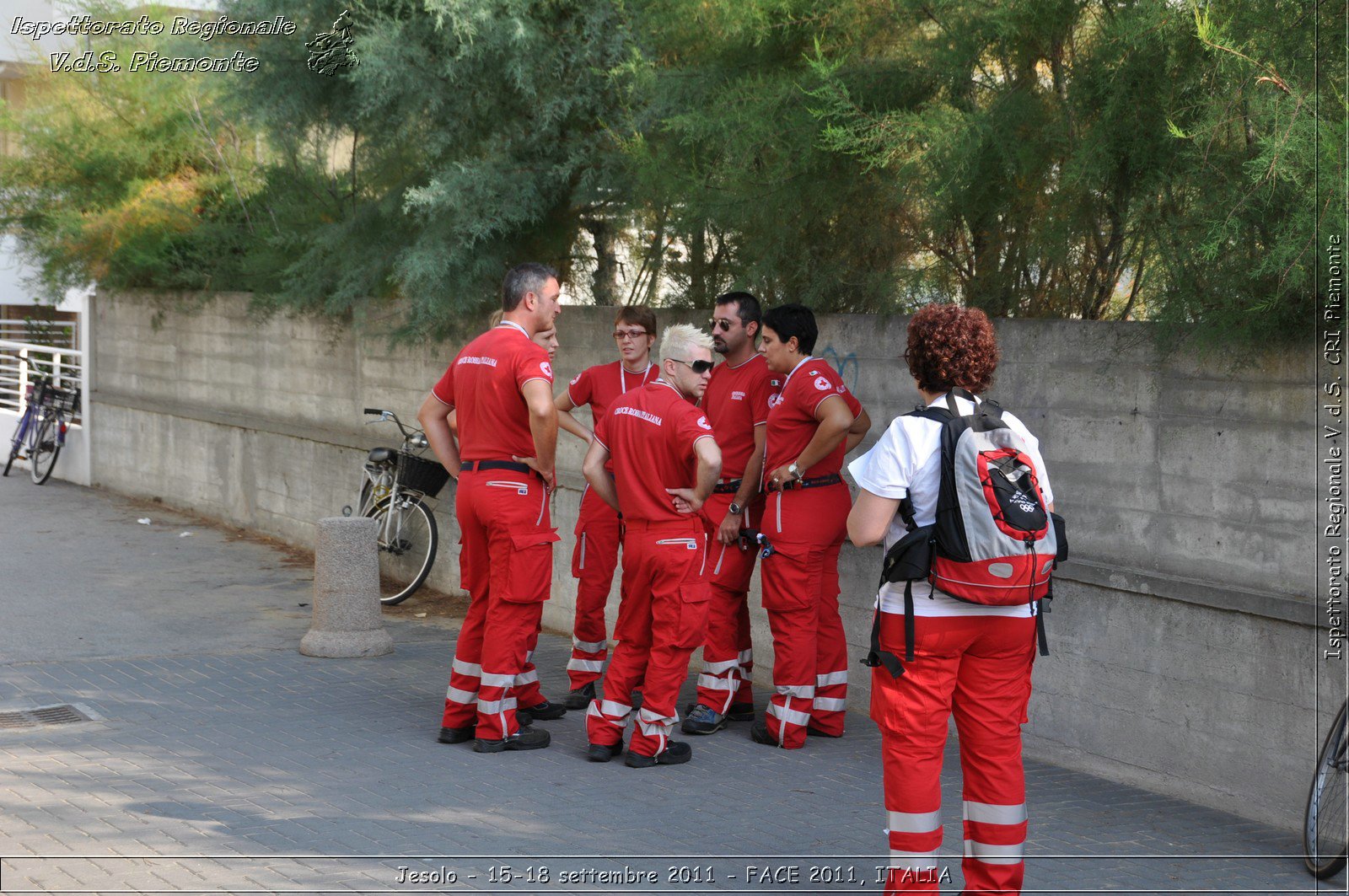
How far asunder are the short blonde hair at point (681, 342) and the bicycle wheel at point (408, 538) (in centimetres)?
480

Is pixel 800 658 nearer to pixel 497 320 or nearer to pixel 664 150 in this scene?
pixel 497 320

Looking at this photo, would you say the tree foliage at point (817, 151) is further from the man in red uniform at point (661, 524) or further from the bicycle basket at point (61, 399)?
the bicycle basket at point (61, 399)

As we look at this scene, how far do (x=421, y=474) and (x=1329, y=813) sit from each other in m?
7.14

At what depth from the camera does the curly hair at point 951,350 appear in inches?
176

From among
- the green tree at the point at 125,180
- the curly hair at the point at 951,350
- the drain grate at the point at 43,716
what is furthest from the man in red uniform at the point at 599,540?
the green tree at the point at 125,180

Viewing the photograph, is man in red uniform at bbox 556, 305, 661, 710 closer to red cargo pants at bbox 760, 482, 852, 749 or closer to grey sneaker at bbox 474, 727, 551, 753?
grey sneaker at bbox 474, 727, 551, 753

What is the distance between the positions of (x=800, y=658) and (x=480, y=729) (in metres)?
1.64

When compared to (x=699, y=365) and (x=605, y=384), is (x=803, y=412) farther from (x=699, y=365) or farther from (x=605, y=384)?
(x=605, y=384)

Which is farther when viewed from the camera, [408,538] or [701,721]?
[408,538]

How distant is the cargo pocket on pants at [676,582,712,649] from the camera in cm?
627

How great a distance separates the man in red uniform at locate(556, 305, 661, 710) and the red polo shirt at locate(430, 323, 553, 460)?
1.05m

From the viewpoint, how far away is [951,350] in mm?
4461

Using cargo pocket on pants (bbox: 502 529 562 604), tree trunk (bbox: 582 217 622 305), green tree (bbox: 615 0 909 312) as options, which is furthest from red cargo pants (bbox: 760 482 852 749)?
tree trunk (bbox: 582 217 622 305)

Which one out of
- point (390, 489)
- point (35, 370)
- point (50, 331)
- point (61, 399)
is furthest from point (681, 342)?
point (50, 331)
